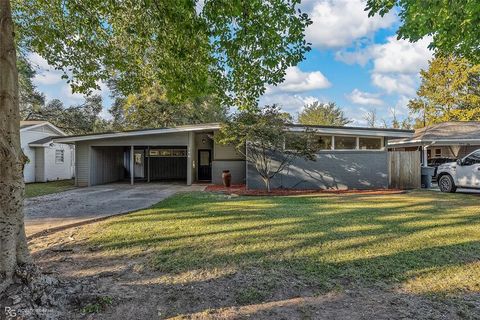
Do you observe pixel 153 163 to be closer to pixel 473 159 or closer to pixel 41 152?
pixel 41 152

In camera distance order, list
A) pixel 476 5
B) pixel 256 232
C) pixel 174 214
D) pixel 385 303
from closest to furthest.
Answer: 1. pixel 385 303
2. pixel 476 5
3. pixel 256 232
4. pixel 174 214

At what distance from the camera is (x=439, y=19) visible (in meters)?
6.27

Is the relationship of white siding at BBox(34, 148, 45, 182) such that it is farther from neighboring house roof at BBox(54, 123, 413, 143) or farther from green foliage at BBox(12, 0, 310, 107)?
green foliage at BBox(12, 0, 310, 107)

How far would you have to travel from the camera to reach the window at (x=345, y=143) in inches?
581

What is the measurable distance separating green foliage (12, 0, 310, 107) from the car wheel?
10.6 meters

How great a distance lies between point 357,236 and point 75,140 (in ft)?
49.7

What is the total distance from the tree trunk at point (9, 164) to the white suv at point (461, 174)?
43.9ft

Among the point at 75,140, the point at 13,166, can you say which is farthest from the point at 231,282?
the point at 75,140

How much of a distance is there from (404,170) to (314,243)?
11775 mm

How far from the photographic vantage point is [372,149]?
48.3 ft

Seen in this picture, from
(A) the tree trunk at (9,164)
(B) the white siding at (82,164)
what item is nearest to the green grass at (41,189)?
(B) the white siding at (82,164)

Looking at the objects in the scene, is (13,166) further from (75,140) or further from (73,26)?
(75,140)

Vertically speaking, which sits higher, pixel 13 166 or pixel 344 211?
pixel 13 166

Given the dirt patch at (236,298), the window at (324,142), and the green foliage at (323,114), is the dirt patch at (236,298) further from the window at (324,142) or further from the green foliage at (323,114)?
the green foliage at (323,114)
